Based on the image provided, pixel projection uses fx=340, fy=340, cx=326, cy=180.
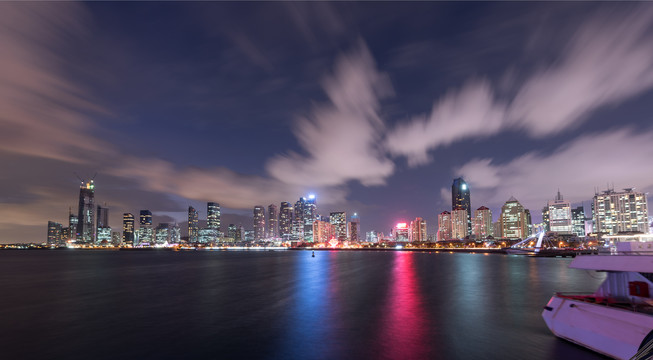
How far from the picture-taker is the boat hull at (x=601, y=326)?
17375 mm

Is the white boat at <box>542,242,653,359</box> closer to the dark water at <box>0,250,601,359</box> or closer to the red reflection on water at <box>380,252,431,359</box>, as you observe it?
the dark water at <box>0,250,601,359</box>

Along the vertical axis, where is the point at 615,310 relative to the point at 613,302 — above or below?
above

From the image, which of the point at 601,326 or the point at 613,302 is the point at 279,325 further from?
the point at 613,302

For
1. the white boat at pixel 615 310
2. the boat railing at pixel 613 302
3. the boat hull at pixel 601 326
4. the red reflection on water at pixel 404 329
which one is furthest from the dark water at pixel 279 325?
the boat railing at pixel 613 302

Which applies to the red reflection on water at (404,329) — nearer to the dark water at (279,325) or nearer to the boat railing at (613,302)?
the dark water at (279,325)

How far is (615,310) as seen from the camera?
18.6m

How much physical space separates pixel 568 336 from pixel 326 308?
2541 cm

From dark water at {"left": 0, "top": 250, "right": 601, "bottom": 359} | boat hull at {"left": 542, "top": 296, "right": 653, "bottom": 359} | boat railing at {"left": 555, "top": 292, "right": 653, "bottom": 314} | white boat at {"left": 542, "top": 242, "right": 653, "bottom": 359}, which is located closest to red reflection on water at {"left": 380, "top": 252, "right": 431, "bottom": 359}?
dark water at {"left": 0, "top": 250, "right": 601, "bottom": 359}

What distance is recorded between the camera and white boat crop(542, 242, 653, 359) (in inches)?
693

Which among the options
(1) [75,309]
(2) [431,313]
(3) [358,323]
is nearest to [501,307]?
(2) [431,313]

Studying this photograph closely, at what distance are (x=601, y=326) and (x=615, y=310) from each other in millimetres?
1330

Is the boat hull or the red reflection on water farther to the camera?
the red reflection on water

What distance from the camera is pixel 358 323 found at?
109 ft

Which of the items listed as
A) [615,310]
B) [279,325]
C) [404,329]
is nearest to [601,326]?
[615,310]
